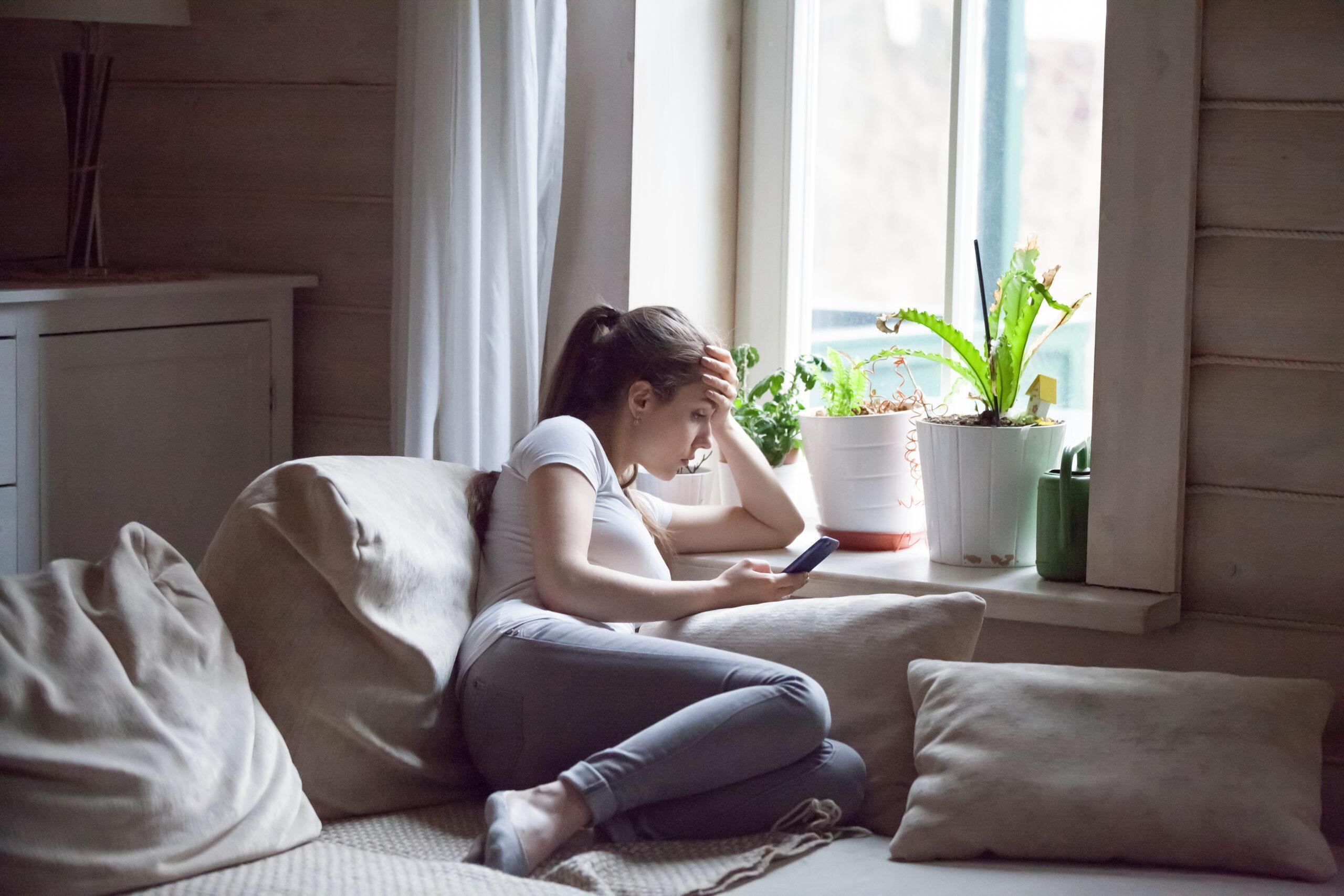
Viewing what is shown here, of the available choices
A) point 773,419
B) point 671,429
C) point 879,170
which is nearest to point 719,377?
point 671,429

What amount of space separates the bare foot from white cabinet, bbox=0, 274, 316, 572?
34.4 inches

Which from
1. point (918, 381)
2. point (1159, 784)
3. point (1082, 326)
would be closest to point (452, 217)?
point (918, 381)

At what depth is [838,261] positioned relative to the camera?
95.5 inches

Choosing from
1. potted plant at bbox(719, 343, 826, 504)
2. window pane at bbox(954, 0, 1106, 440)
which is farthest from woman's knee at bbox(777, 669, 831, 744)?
window pane at bbox(954, 0, 1106, 440)

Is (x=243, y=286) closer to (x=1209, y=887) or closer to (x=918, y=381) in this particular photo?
(x=918, y=381)

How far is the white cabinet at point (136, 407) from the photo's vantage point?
194cm

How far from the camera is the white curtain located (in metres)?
2.11

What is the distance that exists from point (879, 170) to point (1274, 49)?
2.30 ft

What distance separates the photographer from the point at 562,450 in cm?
187

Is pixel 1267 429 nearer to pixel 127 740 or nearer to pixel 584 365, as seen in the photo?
pixel 584 365

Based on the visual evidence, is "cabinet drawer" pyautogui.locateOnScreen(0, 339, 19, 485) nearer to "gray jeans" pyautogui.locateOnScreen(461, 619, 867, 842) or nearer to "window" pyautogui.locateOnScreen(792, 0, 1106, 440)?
"gray jeans" pyautogui.locateOnScreen(461, 619, 867, 842)

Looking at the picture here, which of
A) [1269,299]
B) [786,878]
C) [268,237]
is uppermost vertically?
[268,237]

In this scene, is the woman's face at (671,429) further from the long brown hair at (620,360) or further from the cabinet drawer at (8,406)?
the cabinet drawer at (8,406)

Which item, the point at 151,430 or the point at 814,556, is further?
the point at 151,430
